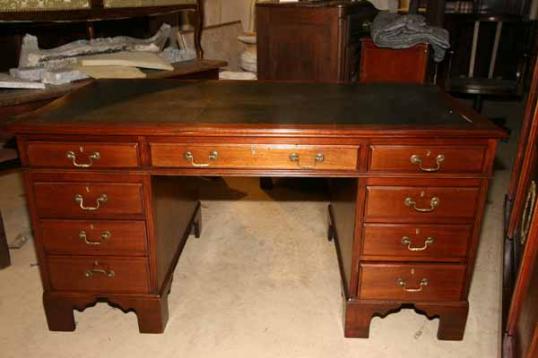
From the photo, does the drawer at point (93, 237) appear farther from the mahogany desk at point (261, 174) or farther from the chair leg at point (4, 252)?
the chair leg at point (4, 252)

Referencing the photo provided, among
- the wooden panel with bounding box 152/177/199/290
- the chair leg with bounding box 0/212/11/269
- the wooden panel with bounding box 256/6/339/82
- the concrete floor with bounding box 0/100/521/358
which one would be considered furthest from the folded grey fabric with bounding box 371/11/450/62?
the chair leg with bounding box 0/212/11/269

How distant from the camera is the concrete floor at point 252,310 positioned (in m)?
1.77

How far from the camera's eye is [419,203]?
5.24 ft

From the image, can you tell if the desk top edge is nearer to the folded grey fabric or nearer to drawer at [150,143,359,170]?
drawer at [150,143,359,170]

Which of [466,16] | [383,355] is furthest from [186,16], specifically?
[383,355]

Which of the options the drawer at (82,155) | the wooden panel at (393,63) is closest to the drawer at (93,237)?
the drawer at (82,155)

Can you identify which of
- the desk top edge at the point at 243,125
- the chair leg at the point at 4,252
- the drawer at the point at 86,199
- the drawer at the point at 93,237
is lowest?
the chair leg at the point at 4,252

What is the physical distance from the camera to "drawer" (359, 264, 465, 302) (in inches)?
66.6

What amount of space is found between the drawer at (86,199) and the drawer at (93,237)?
3 centimetres

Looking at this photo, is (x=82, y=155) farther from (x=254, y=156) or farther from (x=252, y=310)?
(x=252, y=310)

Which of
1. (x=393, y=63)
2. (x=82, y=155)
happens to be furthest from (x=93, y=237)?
(x=393, y=63)

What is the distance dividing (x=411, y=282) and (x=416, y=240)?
16 cm

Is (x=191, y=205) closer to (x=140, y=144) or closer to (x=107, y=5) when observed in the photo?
(x=140, y=144)

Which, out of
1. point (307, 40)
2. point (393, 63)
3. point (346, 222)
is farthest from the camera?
point (393, 63)
